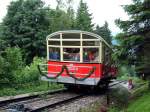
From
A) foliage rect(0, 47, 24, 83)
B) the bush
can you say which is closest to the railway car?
foliage rect(0, 47, 24, 83)

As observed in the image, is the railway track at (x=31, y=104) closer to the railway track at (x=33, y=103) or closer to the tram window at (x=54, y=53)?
the railway track at (x=33, y=103)

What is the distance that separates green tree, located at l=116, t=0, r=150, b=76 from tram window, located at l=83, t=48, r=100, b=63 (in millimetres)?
2637

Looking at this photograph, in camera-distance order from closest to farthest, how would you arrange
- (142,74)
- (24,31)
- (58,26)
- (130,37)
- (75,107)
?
1. (75,107)
2. (130,37)
3. (142,74)
4. (24,31)
5. (58,26)

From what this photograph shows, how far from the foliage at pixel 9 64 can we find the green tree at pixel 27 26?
18597mm

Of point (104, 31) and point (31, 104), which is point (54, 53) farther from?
point (104, 31)

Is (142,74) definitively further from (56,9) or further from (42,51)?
(56,9)

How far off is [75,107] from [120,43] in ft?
13.4

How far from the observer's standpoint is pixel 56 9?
56031mm

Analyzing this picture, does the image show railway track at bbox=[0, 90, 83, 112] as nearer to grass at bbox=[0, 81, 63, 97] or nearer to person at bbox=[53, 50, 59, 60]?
grass at bbox=[0, 81, 63, 97]

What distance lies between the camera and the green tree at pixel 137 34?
18.3 meters

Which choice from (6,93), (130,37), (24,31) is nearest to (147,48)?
(130,37)

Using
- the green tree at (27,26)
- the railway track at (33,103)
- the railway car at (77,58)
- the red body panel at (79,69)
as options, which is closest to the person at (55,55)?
the railway car at (77,58)

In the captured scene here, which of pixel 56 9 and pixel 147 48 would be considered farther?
pixel 56 9

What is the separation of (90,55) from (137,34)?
343 centimetres
